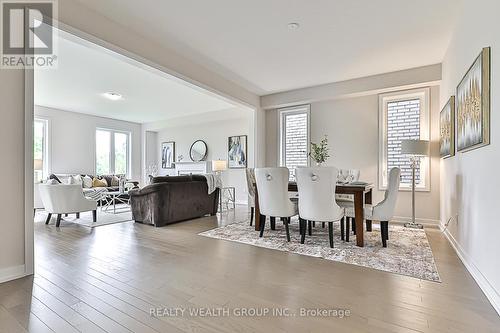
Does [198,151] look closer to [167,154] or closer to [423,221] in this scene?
[167,154]

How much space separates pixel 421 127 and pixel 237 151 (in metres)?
4.68

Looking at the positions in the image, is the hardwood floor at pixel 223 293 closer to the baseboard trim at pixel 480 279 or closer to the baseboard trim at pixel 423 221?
the baseboard trim at pixel 480 279

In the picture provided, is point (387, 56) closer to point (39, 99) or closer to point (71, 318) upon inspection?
point (71, 318)

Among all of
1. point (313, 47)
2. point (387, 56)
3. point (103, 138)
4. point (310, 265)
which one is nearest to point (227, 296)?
point (310, 265)

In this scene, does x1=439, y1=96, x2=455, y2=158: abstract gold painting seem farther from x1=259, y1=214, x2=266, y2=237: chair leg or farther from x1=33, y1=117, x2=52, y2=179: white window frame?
x1=33, y1=117, x2=52, y2=179: white window frame

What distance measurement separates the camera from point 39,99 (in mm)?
6523

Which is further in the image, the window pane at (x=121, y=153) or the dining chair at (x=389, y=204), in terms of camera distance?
the window pane at (x=121, y=153)

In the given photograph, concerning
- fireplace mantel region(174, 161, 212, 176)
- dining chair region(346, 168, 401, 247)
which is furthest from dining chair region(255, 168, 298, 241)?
fireplace mantel region(174, 161, 212, 176)

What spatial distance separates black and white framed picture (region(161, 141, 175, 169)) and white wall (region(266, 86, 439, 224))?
18.0ft

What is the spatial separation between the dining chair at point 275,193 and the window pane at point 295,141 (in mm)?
2802

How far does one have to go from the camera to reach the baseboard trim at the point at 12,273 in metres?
2.33

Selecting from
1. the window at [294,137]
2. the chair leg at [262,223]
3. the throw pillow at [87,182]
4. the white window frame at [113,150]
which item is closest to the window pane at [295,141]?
the window at [294,137]

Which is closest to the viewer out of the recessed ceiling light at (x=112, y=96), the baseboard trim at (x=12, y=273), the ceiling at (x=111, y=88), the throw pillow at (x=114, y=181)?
the baseboard trim at (x=12, y=273)

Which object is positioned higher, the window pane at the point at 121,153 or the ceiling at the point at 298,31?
the ceiling at the point at 298,31
